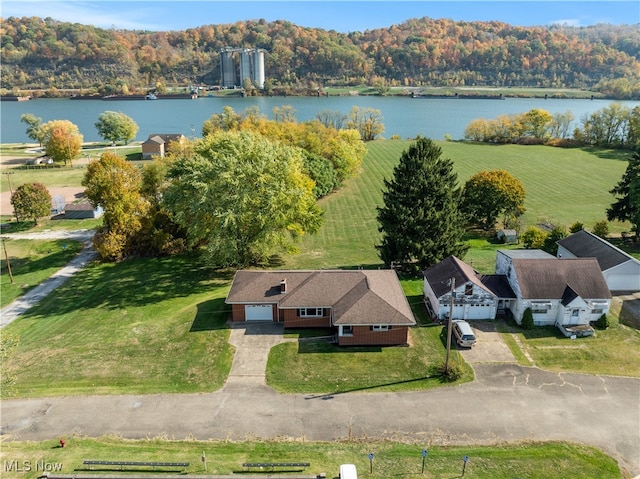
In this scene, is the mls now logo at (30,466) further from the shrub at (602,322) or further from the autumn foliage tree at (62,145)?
the autumn foliage tree at (62,145)

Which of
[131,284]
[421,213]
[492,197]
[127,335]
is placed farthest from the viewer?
[492,197]

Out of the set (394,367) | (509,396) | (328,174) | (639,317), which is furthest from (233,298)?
(328,174)

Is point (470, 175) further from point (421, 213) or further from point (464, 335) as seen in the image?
point (464, 335)

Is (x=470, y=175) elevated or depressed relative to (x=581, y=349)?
elevated

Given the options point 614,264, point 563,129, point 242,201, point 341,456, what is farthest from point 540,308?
point 563,129

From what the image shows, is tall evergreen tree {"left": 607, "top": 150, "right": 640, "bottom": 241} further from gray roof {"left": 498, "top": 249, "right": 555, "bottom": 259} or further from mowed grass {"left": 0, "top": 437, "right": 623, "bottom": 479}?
mowed grass {"left": 0, "top": 437, "right": 623, "bottom": 479}

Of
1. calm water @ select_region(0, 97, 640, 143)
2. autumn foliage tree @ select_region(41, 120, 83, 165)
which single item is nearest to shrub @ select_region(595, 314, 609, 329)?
autumn foliage tree @ select_region(41, 120, 83, 165)
